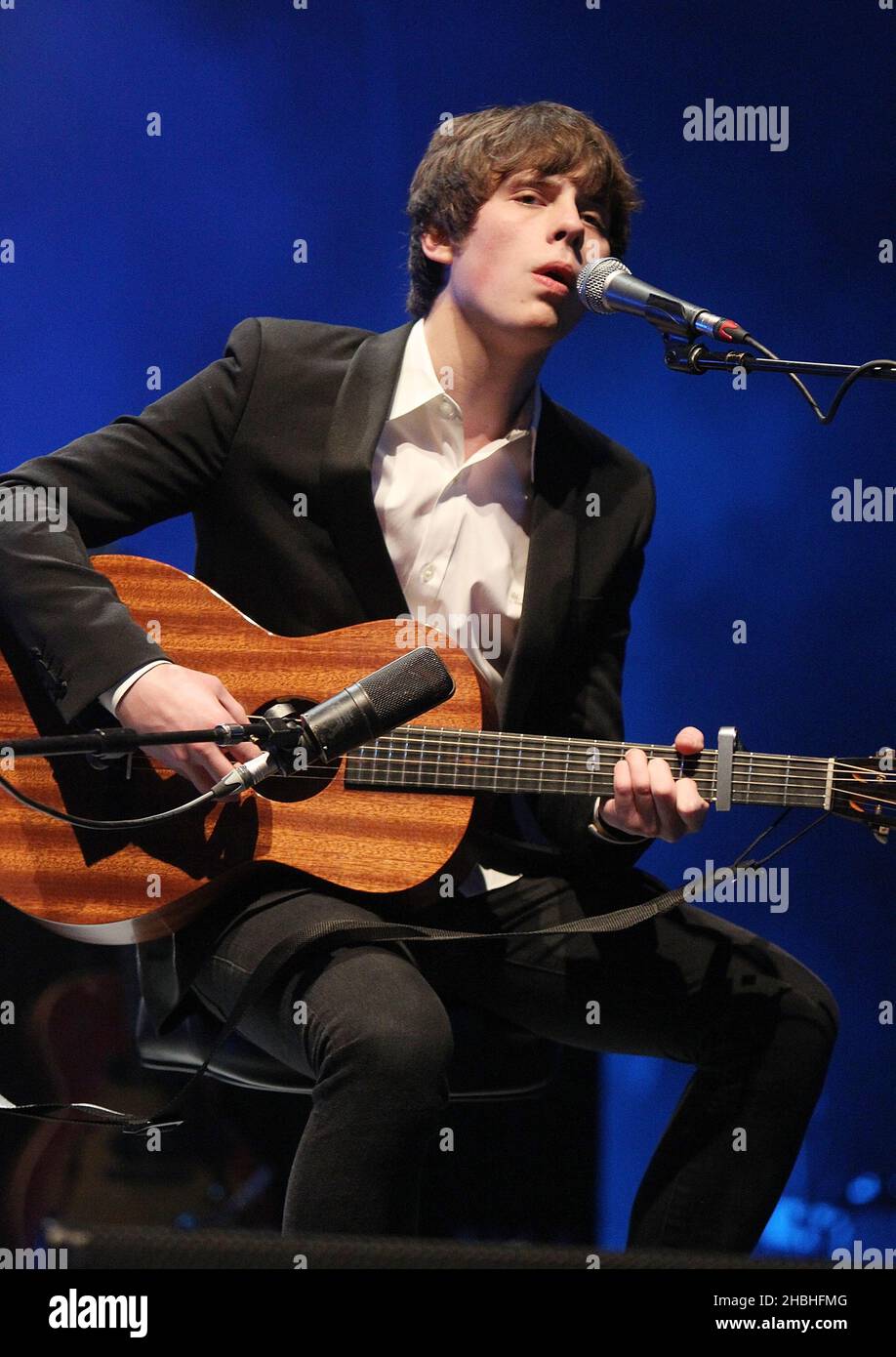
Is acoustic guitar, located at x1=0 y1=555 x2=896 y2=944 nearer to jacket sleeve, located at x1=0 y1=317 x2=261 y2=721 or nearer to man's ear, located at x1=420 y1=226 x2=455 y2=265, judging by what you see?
jacket sleeve, located at x1=0 y1=317 x2=261 y2=721

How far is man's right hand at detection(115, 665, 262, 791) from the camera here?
2.23 m

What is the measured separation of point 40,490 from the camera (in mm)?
2467

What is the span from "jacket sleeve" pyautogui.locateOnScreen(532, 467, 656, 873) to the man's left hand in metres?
0.15

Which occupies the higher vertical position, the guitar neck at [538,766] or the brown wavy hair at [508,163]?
the brown wavy hair at [508,163]

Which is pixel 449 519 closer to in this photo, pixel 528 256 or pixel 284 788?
pixel 528 256

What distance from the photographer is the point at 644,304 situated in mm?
2258

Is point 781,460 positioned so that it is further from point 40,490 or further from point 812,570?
point 40,490

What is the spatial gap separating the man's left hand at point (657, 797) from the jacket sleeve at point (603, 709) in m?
0.15

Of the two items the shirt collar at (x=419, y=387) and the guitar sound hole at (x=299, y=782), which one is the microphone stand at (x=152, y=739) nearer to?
the guitar sound hole at (x=299, y=782)

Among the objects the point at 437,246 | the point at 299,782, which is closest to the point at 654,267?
the point at 437,246

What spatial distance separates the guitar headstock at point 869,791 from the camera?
2.36 m

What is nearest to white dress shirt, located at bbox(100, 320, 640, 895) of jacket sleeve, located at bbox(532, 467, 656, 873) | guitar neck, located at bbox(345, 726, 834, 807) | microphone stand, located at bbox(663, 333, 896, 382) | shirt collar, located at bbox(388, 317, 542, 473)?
shirt collar, located at bbox(388, 317, 542, 473)

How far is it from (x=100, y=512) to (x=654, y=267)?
1536 millimetres

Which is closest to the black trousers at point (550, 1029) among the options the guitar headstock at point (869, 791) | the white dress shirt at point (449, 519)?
the white dress shirt at point (449, 519)
